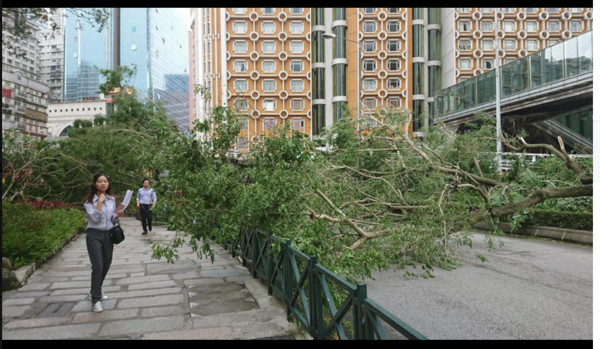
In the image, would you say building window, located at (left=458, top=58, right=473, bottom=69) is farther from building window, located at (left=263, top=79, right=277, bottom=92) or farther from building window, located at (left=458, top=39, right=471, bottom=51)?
building window, located at (left=263, top=79, right=277, bottom=92)

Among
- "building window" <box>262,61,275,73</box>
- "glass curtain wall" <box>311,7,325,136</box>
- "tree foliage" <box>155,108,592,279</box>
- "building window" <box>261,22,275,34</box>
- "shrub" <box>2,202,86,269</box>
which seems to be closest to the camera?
"tree foliage" <box>155,108,592,279</box>

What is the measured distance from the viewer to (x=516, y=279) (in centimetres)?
798

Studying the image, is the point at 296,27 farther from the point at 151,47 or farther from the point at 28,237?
the point at 28,237

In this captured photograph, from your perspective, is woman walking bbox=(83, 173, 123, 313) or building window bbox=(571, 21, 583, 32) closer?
woman walking bbox=(83, 173, 123, 313)

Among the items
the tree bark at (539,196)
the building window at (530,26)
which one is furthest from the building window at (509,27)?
the tree bark at (539,196)

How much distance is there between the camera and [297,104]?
167ft

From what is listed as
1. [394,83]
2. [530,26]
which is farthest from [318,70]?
[530,26]

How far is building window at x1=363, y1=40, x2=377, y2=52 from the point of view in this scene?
50.4 meters

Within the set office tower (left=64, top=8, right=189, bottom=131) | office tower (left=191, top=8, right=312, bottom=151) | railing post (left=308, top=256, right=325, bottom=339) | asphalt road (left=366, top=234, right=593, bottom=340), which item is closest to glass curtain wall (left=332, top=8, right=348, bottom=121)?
office tower (left=191, top=8, right=312, bottom=151)

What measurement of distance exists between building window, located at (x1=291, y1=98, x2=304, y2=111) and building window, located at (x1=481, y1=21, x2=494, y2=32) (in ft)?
69.1

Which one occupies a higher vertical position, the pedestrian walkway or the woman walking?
the woman walking

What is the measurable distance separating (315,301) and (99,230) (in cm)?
288
